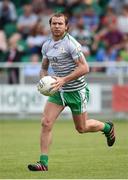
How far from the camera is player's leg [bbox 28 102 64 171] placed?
11.6m

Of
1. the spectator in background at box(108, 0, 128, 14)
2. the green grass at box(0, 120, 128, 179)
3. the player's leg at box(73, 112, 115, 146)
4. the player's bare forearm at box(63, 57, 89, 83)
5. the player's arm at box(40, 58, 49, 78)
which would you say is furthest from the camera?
the spectator in background at box(108, 0, 128, 14)

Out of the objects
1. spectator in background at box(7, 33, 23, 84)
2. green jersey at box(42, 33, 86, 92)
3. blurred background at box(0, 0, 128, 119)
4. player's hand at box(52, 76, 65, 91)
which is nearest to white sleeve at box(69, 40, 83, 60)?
green jersey at box(42, 33, 86, 92)

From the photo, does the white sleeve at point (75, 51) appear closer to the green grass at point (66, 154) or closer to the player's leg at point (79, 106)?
the player's leg at point (79, 106)

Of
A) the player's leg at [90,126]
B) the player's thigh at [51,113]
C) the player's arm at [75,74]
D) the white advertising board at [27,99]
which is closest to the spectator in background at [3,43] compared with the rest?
the white advertising board at [27,99]

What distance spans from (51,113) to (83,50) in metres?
12.9

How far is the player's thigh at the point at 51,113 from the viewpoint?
1184 cm

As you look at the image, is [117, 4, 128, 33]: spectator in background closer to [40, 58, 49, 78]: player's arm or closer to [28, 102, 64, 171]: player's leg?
[40, 58, 49, 78]: player's arm

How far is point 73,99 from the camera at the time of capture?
12.3 meters

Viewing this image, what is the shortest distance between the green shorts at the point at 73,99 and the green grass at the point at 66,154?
87cm

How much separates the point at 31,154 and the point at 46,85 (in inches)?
114

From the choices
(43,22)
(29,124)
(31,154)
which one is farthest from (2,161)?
(43,22)

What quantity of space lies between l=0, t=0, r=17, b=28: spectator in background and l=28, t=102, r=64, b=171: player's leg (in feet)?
49.9

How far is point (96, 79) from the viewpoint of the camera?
2386 centimetres

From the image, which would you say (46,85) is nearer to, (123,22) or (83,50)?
(83,50)
